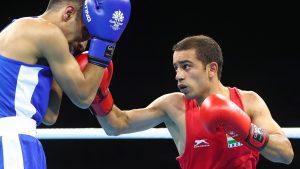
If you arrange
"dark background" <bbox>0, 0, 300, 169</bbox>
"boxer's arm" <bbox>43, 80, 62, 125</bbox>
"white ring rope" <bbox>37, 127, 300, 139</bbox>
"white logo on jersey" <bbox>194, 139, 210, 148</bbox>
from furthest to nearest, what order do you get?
"dark background" <bbox>0, 0, 300, 169</bbox> → "white ring rope" <bbox>37, 127, 300, 139</bbox> → "white logo on jersey" <bbox>194, 139, 210, 148</bbox> → "boxer's arm" <bbox>43, 80, 62, 125</bbox>

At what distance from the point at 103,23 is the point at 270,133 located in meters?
0.95

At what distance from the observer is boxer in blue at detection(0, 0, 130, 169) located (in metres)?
2.40

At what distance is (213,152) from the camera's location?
2.97 meters

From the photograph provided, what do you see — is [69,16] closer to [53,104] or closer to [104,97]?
[53,104]

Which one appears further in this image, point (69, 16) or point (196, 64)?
point (196, 64)

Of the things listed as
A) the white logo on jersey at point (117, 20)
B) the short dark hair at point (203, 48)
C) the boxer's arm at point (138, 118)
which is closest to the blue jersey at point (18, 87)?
the white logo on jersey at point (117, 20)

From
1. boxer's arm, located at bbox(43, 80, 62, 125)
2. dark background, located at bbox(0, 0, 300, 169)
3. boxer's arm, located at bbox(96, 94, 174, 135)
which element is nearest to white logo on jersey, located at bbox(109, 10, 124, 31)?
boxer's arm, located at bbox(43, 80, 62, 125)

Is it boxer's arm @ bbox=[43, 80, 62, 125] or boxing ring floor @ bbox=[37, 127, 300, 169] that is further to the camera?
boxing ring floor @ bbox=[37, 127, 300, 169]

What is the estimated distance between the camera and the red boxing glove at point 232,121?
8.45 feet

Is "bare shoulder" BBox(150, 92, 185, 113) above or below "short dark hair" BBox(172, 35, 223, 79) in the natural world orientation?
below

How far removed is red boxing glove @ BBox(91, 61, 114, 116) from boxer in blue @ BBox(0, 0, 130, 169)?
0.35 meters

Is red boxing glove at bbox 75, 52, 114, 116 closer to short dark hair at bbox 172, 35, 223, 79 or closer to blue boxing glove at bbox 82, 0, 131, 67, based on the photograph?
blue boxing glove at bbox 82, 0, 131, 67

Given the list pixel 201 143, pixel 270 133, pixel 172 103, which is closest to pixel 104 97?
pixel 172 103

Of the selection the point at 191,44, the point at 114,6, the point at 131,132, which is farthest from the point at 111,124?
the point at 114,6
